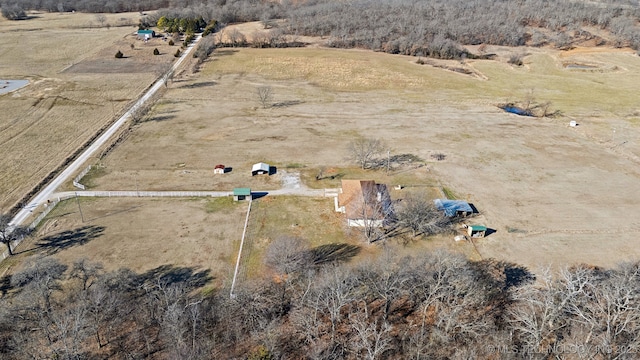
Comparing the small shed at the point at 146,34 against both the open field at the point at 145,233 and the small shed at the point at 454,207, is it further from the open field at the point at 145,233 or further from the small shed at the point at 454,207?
the small shed at the point at 454,207

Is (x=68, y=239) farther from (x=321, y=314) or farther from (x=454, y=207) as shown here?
(x=454, y=207)

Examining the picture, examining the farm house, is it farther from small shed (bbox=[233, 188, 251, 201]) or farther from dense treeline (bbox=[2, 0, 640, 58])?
dense treeline (bbox=[2, 0, 640, 58])

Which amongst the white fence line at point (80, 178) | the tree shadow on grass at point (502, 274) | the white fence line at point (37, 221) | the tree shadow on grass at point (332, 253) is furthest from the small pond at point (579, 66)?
the white fence line at point (37, 221)

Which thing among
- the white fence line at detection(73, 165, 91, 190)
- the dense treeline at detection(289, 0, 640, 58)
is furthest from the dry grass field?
the dense treeline at detection(289, 0, 640, 58)

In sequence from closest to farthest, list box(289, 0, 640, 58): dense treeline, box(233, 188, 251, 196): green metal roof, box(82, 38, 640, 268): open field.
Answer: box(82, 38, 640, 268): open field
box(233, 188, 251, 196): green metal roof
box(289, 0, 640, 58): dense treeline

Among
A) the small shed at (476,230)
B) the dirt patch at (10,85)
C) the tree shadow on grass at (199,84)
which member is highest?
the dirt patch at (10,85)

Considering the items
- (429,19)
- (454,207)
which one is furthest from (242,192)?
(429,19)

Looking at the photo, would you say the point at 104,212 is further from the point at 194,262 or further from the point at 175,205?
the point at 194,262
